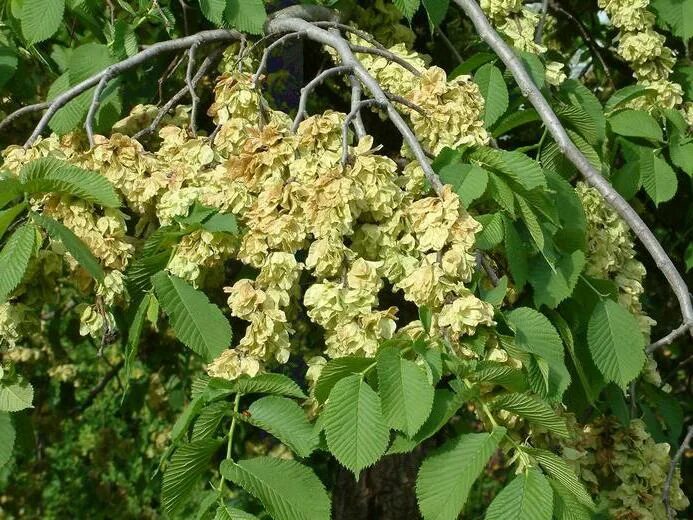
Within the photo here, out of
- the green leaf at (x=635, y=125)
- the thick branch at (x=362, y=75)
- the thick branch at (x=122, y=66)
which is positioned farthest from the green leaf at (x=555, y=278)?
the thick branch at (x=122, y=66)

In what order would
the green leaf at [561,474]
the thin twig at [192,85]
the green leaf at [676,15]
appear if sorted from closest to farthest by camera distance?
the green leaf at [561,474] < the thin twig at [192,85] < the green leaf at [676,15]

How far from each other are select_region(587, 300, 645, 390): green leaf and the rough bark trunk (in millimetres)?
1301

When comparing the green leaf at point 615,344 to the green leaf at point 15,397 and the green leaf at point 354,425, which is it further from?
the green leaf at point 15,397

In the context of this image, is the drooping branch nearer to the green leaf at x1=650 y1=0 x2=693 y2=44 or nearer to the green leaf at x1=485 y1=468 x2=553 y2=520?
the green leaf at x1=485 y1=468 x2=553 y2=520

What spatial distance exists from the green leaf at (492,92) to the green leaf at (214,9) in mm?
604

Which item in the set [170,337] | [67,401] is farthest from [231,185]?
[67,401]

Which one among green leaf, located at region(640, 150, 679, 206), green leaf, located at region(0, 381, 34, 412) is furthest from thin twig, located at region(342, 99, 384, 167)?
green leaf, located at region(640, 150, 679, 206)

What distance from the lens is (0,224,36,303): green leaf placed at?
61.5 inches

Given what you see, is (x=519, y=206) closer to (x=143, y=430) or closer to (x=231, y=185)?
(x=231, y=185)

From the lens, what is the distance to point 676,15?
98.3 inches

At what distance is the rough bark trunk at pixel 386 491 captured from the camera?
306cm

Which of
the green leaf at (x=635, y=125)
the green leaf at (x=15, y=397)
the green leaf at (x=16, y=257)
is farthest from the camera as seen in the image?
the green leaf at (x=635, y=125)

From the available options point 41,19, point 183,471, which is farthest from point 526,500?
point 41,19

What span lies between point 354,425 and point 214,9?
1069 mm
